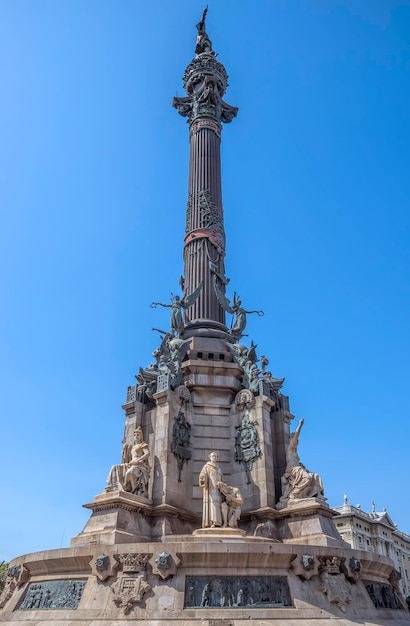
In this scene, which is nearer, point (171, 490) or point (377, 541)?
point (171, 490)

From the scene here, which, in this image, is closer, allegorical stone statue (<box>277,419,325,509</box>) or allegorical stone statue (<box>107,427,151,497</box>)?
allegorical stone statue (<box>107,427,151,497</box>)

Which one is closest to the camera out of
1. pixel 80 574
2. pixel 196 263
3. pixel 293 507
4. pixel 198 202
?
pixel 80 574

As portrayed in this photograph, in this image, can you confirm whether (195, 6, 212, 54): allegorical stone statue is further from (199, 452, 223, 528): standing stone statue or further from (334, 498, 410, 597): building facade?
(334, 498, 410, 597): building facade

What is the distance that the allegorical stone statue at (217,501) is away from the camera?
653 inches

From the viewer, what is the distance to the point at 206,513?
1667cm

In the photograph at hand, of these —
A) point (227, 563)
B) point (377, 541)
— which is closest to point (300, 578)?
point (227, 563)

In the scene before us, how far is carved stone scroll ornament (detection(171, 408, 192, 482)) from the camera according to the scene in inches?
790

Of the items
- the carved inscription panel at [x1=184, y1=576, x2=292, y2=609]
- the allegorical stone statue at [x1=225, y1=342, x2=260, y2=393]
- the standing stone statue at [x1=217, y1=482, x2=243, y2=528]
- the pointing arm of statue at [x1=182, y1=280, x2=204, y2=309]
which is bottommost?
the carved inscription panel at [x1=184, y1=576, x2=292, y2=609]

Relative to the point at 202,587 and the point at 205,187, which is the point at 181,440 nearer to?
the point at 202,587

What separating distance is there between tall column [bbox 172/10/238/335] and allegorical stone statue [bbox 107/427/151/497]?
20.6ft

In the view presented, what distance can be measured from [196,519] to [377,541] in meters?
54.3

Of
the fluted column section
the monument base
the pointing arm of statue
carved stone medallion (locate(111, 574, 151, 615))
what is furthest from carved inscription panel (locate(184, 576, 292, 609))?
the fluted column section

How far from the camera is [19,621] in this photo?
14.3 meters

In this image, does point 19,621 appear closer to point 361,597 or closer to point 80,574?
point 80,574
